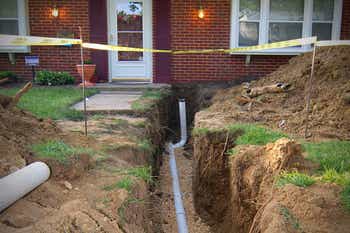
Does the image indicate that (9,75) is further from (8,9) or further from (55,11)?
(55,11)

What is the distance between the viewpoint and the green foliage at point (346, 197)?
2941 millimetres

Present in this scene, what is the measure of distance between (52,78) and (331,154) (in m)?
7.85

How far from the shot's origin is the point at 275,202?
3.15 meters

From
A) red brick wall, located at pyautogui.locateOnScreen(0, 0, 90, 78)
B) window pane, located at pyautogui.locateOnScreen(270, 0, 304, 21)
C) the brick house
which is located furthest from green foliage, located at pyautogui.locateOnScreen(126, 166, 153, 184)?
window pane, located at pyautogui.locateOnScreen(270, 0, 304, 21)

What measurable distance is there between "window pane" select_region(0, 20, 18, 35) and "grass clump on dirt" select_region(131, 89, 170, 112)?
4421 mm

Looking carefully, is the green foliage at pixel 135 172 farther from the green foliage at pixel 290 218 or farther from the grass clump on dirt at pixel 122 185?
the green foliage at pixel 290 218

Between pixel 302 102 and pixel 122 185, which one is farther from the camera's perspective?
pixel 302 102

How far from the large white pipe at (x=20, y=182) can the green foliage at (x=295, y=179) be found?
2178 millimetres

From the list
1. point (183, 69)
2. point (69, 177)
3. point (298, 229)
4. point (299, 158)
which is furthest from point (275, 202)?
point (183, 69)

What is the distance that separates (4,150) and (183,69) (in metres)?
7.35

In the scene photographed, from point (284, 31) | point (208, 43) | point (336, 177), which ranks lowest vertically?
point (336, 177)

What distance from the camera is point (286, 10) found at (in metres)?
9.95

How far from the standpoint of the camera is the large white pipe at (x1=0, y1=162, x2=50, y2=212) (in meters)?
2.56

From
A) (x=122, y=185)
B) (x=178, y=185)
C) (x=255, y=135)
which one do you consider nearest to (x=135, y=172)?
(x=122, y=185)
